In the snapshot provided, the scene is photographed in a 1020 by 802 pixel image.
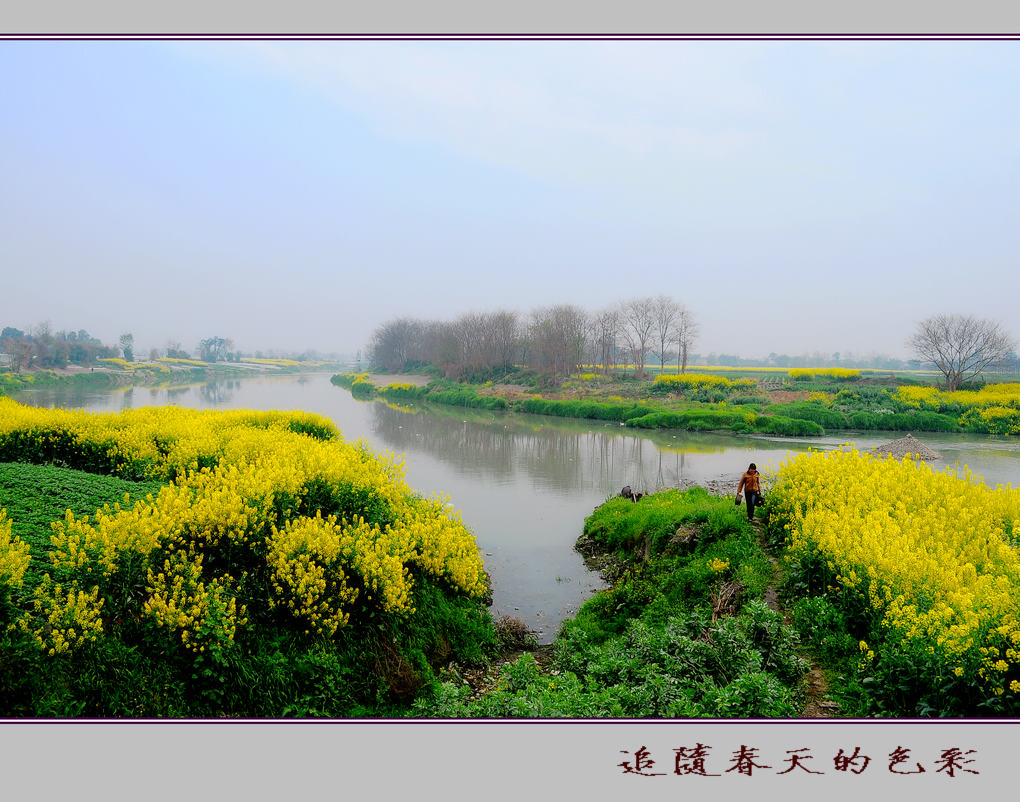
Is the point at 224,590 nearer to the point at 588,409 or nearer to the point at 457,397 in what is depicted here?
the point at 457,397

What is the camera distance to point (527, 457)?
48.2 feet

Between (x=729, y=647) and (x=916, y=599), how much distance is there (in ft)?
4.26

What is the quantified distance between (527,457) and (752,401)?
29.3 feet

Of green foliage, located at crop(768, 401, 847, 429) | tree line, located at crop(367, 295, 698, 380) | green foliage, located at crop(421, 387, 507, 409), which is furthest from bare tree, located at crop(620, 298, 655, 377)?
green foliage, located at crop(768, 401, 847, 429)

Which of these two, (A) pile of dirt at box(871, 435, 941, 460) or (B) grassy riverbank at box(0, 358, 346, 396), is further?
(A) pile of dirt at box(871, 435, 941, 460)

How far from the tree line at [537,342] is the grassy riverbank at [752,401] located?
0.53 meters

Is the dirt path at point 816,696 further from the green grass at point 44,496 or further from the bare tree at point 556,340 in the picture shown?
the bare tree at point 556,340

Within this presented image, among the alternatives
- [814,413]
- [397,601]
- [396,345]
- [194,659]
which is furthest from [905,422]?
[194,659]

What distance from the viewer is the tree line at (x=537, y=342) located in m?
10.1

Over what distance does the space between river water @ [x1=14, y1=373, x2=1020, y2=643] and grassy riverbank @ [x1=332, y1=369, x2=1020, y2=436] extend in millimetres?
550

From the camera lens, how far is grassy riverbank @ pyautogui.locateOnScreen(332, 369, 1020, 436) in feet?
45.5

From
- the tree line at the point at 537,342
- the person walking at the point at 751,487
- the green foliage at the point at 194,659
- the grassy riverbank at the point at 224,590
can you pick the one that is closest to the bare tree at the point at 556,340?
the tree line at the point at 537,342

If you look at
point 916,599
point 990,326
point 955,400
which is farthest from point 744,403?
point 916,599

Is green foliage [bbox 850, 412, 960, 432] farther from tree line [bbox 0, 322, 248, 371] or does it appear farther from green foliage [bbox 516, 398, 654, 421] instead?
tree line [bbox 0, 322, 248, 371]
